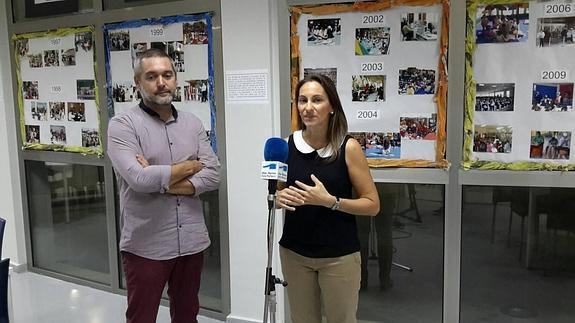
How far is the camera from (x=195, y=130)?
250cm

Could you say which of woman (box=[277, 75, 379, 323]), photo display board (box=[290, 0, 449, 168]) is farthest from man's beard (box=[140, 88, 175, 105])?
photo display board (box=[290, 0, 449, 168])

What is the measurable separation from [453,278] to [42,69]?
3.50 metres

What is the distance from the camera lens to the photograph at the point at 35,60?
4.00 meters

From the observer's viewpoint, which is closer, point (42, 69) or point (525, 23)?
point (525, 23)

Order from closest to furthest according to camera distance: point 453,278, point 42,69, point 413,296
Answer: point 453,278 < point 413,296 < point 42,69

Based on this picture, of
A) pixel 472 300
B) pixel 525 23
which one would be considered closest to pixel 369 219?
pixel 472 300

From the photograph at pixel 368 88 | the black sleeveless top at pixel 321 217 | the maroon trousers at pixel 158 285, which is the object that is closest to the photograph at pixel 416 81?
the photograph at pixel 368 88

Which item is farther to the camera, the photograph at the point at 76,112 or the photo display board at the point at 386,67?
the photograph at the point at 76,112

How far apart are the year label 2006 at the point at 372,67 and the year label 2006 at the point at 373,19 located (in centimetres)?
23

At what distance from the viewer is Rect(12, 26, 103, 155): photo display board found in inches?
148

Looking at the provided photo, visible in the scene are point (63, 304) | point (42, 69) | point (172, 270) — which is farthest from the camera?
point (42, 69)

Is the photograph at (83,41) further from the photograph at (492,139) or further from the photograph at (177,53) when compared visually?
the photograph at (492,139)

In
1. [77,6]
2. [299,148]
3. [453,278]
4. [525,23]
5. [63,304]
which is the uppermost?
[77,6]

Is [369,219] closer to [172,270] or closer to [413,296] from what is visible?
[413,296]
